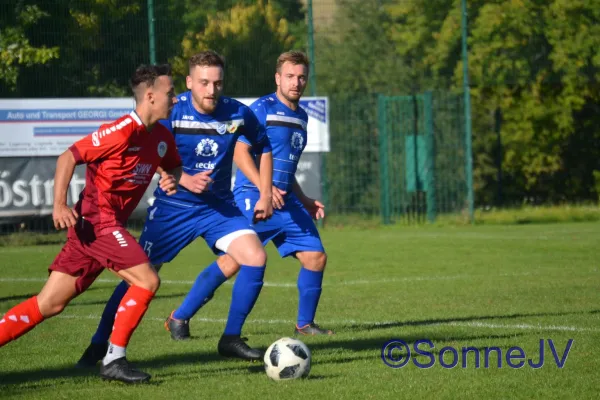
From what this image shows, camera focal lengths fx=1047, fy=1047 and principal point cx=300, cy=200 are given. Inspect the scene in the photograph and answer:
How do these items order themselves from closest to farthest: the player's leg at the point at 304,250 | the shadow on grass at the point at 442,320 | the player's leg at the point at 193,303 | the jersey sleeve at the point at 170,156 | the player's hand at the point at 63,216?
the player's hand at the point at 63,216
the jersey sleeve at the point at 170,156
the player's leg at the point at 193,303
the player's leg at the point at 304,250
the shadow on grass at the point at 442,320

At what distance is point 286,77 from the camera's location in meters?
8.15

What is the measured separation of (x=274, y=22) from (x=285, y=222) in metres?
12.5

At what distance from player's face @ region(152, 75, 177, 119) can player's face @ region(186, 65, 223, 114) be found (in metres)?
0.74

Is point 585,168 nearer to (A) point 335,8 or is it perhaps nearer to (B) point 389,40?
(A) point 335,8

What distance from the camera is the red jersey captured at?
5.93 meters

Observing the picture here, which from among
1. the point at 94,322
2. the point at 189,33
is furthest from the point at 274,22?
the point at 94,322

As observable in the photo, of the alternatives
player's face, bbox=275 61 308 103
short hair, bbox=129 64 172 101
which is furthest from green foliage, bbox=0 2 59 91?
short hair, bbox=129 64 172 101

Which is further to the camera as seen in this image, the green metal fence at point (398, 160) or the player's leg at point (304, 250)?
the green metal fence at point (398, 160)

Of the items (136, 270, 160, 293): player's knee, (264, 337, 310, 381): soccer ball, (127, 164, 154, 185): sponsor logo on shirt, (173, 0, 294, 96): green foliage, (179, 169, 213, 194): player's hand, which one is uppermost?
(173, 0, 294, 96): green foliage

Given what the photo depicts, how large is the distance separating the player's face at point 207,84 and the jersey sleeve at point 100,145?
105 centimetres

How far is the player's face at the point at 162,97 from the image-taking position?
606 centimetres

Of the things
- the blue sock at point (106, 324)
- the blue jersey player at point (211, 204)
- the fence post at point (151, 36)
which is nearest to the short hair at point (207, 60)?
the blue jersey player at point (211, 204)

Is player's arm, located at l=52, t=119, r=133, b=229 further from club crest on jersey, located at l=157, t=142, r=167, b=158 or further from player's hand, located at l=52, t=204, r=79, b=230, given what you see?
club crest on jersey, located at l=157, t=142, r=167, b=158

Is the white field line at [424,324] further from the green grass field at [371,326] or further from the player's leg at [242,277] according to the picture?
the player's leg at [242,277]
